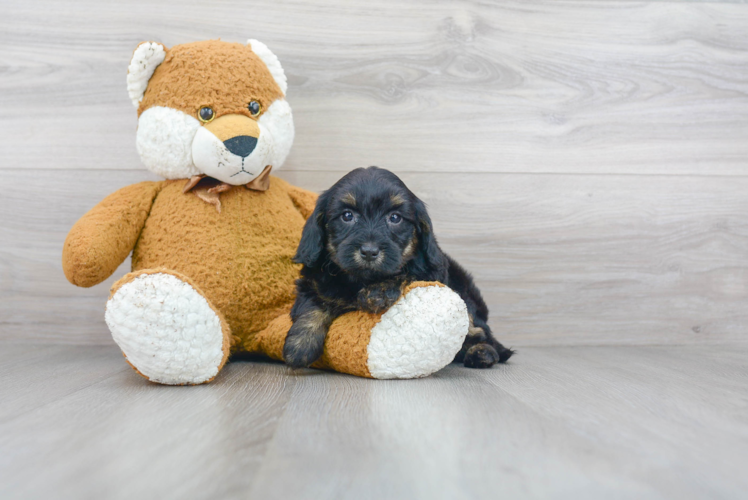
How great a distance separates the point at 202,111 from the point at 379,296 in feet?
2.54

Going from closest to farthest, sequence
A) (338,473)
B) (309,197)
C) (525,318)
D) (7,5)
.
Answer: (338,473)
(309,197)
(7,5)
(525,318)

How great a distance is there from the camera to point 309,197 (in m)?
1.91

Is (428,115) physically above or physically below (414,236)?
above

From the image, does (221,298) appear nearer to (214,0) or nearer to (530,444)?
(530,444)

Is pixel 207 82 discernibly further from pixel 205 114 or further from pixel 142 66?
pixel 142 66

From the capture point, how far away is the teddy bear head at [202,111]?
1.61 meters

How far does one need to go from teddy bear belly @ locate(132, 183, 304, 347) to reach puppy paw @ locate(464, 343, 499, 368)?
1.93ft

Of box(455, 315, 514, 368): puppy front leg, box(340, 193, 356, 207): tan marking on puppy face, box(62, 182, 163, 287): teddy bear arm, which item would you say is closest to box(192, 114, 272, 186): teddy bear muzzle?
box(62, 182, 163, 287): teddy bear arm

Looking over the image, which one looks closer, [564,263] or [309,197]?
[309,197]

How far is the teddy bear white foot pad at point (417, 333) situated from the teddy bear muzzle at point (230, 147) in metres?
0.62

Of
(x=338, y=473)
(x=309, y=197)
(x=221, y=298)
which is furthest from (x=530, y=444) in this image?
(x=309, y=197)

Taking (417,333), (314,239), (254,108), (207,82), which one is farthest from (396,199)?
(207,82)

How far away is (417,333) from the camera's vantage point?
1.39 metres

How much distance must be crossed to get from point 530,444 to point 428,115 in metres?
1.50
